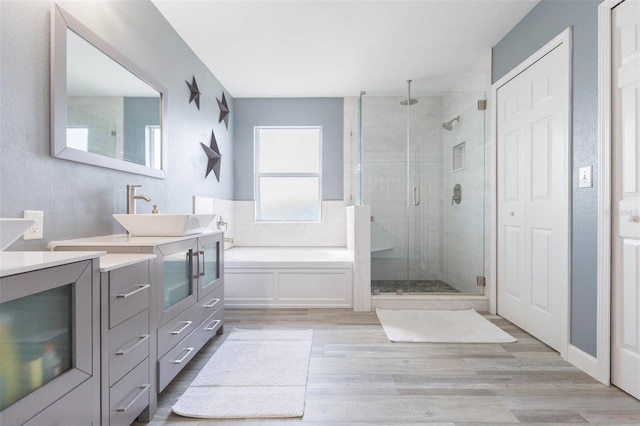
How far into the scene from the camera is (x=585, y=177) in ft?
6.23

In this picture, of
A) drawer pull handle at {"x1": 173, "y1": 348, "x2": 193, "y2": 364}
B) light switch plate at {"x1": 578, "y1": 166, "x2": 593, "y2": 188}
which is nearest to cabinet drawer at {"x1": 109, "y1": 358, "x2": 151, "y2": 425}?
drawer pull handle at {"x1": 173, "y1": 348, "x2": 193, "y2": 364}

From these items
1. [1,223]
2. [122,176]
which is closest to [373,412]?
[1,223]

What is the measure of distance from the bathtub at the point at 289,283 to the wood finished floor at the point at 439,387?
664mm

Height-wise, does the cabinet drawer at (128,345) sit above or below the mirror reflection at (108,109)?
below

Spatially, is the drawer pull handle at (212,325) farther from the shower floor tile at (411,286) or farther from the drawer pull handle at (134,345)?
the shower floor tile at (411,286)

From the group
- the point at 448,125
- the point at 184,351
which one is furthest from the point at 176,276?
the point at 448,125

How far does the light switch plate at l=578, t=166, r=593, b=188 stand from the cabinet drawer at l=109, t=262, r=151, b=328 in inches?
91.8

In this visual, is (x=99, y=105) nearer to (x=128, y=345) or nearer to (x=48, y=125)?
(x=48, y=125)

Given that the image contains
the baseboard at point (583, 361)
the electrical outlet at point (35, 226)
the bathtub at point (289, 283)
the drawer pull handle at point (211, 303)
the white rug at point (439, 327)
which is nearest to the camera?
the electrical outlet at point (35, 226)

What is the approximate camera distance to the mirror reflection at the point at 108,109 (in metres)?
1.55

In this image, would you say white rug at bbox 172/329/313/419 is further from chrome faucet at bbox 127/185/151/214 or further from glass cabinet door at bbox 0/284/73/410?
chrome faucet at bbox 127/185/151/214

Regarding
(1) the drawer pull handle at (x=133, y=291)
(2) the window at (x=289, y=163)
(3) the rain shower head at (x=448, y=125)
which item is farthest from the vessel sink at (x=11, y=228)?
(2) the window at (x=289, y=163)

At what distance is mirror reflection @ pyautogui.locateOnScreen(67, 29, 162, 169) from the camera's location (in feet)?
5.09

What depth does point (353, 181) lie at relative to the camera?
4.26 metres
